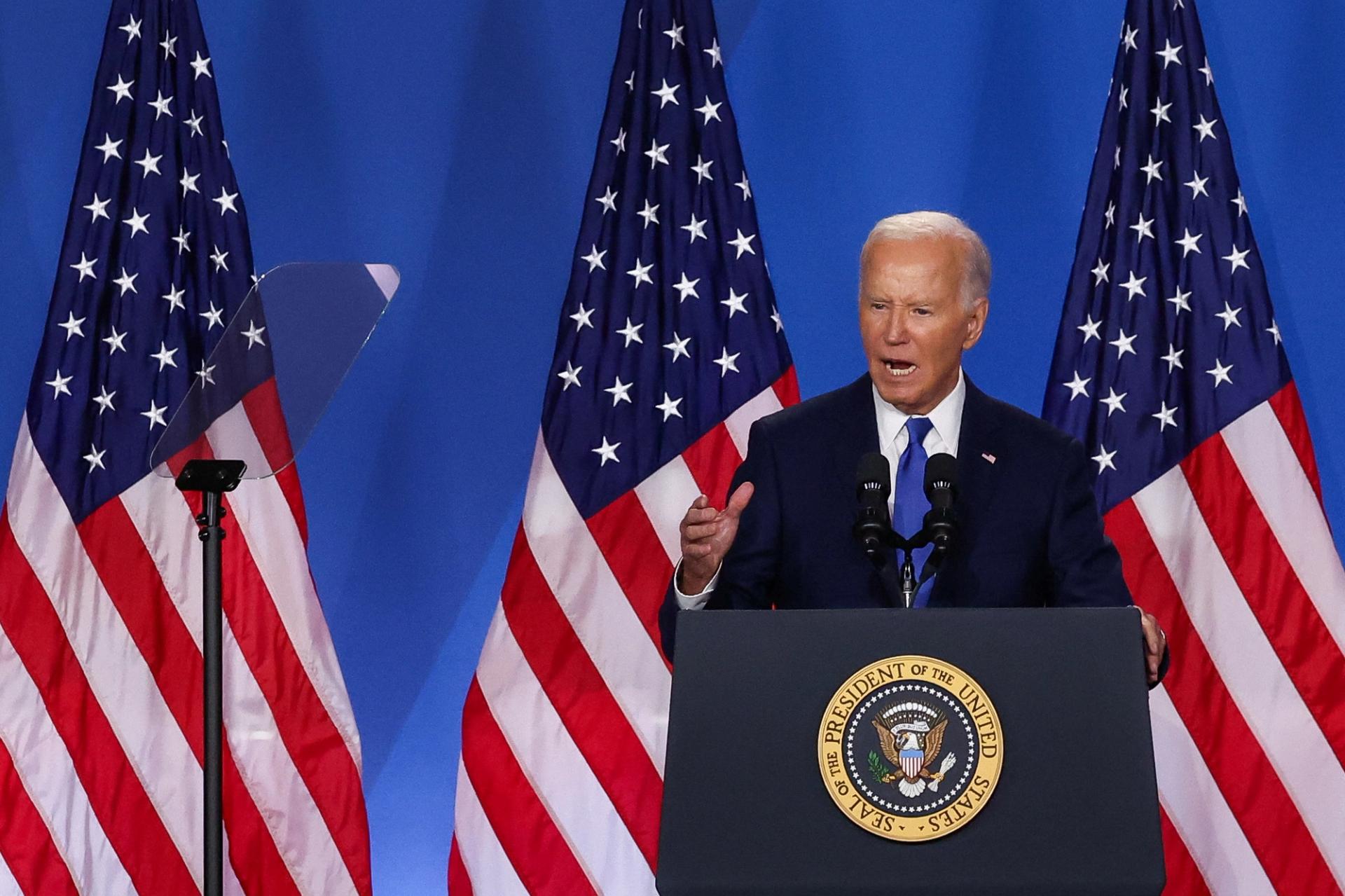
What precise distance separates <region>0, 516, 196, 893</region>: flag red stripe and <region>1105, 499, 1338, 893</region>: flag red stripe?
2.30 m

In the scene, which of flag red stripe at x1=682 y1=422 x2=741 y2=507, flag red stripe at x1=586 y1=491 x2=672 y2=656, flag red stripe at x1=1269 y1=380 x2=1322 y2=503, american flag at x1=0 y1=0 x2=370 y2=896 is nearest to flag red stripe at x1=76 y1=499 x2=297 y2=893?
american flag at x1=0 y1=0 x2=370 y2=896

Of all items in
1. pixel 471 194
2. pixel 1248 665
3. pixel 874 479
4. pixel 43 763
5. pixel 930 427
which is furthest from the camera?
pixel 471 194

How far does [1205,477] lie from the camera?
129 inches

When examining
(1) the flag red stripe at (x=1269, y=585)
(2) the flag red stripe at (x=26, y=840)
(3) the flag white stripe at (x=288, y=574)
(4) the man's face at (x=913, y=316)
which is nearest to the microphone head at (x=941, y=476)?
(4) the man's face at (x=913, y=316)

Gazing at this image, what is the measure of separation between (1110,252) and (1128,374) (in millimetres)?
286

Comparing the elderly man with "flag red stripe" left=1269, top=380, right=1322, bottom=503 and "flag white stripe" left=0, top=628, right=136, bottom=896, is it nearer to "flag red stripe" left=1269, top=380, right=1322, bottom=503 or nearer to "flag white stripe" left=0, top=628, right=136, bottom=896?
"flag red stripe" left=1269, top=380, right=1322, bottom=503

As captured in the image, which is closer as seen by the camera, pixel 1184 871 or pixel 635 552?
pixel 1184 871

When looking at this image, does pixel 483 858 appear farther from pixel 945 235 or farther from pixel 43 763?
pixel 945 235

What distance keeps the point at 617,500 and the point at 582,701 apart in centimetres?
47

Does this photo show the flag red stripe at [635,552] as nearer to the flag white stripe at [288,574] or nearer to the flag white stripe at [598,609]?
the flag white stripe at [598,609]

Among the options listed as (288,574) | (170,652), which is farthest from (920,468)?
(170,652)

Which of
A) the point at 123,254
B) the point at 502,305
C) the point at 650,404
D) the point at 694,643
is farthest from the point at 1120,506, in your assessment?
the point at 123,254

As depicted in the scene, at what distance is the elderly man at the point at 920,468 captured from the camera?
2.00 metres

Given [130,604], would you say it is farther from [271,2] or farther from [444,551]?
[271,2]
